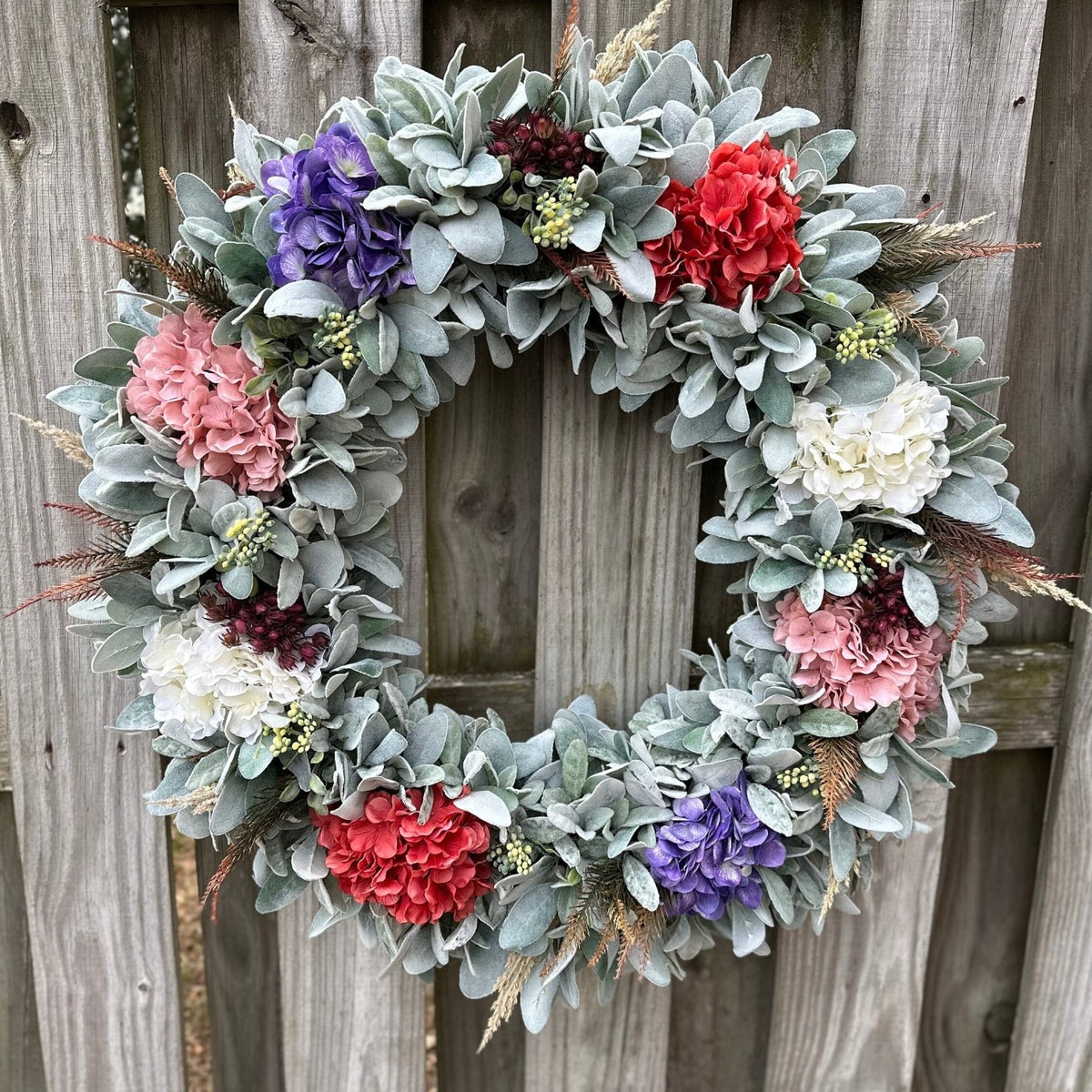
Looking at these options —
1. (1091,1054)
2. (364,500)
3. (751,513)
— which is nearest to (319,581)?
(364,500)

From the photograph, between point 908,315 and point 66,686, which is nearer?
point 908,315

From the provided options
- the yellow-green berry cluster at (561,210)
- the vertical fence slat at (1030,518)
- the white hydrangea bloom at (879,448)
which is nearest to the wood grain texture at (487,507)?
the yellow-green berry cluster at (561,210)

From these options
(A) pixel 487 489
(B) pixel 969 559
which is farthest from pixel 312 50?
(B) pixel 969 559

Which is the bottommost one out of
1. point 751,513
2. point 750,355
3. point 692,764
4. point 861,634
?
point 692,764

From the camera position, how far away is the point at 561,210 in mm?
892

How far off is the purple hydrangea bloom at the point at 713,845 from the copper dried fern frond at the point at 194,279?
2.38 feet

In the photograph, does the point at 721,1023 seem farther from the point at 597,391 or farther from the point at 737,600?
the point at 597,391

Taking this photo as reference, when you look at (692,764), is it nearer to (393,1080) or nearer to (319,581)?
(319,581)

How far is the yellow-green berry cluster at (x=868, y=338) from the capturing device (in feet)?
3.08

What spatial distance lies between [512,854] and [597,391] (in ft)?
1.71

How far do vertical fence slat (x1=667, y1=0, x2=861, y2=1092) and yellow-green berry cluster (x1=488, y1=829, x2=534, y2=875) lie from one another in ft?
1.14

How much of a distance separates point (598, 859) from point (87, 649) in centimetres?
67

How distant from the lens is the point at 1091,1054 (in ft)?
4.38

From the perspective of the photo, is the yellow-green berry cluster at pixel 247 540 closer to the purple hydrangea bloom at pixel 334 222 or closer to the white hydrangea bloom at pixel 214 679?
the white hydrangea bloom at pixel 214 679
